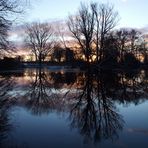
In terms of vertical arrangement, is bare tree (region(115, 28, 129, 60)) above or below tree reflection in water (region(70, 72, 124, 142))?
above

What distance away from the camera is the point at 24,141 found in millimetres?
7754

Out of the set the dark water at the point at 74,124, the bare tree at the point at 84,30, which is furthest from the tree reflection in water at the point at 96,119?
the bare tree at the point at 84,30

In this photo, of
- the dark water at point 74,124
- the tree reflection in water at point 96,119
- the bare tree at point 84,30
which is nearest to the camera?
the dark water at point 74,124

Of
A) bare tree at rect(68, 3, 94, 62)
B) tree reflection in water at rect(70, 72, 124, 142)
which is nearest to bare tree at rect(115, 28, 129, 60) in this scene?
bare tree at rect(68, 3, 94, 62)

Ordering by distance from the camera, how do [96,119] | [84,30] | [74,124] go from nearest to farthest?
[74,124], [96,119], [84,30]

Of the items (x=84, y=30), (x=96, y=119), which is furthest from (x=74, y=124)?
(x=84, y=30)

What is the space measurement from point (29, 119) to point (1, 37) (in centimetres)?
952

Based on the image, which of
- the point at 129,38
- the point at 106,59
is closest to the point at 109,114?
the point at 106,59

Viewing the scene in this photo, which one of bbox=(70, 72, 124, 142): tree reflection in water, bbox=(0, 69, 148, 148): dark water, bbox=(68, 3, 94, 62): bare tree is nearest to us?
bbox=(0, 69, 148, 148): dark water

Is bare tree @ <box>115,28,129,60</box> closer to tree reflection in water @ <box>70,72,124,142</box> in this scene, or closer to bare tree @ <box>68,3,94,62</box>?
bare tree @ <box>68,3,94,62</box>

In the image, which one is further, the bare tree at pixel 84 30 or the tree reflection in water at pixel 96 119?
the bare tree at pixel 84 30

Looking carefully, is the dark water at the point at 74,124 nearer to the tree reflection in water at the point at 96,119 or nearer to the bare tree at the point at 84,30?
the tree reflection in water at the point at 96,119

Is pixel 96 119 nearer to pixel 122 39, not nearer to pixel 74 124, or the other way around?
pixel 74 124

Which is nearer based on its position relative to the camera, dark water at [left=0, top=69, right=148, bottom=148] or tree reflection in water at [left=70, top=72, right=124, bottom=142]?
dark water at [left=0, top=69, right=148, bottom=148]
